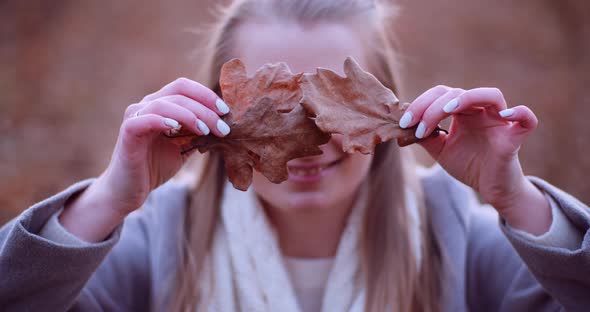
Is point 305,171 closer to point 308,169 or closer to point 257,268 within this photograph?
point 308,169

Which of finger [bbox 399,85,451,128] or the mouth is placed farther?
the mouth

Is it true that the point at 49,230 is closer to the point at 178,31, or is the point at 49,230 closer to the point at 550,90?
the point at 550,90

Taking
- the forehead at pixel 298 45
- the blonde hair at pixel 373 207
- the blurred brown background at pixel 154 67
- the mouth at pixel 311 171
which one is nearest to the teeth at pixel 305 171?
the mouth at pixel 311 171

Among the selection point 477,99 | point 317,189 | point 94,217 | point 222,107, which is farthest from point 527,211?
point 94,217

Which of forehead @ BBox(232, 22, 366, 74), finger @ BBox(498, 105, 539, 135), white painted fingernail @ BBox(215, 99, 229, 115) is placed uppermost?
forehead @ BBox(232, 22, 366, 74)

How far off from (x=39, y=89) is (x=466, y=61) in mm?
5241

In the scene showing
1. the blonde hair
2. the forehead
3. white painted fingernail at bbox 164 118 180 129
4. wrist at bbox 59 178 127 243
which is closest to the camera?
white painted fingernail at bbox 164 118 180 129

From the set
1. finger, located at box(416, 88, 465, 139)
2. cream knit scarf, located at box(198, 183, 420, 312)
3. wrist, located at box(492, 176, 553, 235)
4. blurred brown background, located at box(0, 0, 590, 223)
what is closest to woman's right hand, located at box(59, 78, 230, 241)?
finger, located at box(416, 88, 465, 139)

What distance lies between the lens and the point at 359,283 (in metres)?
2.13

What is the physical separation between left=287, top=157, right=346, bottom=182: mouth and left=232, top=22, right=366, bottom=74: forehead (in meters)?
0.33

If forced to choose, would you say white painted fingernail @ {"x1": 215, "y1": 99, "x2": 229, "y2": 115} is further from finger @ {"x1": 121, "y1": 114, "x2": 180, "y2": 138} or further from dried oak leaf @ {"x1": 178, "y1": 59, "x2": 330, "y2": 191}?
finger @ {"x1": 121, "y1": 114, "x2": 180, "y2": 138}

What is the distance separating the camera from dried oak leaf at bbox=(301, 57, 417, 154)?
1295 mm

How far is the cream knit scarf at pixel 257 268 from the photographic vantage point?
210 centimetres

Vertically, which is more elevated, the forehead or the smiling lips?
the forehead
